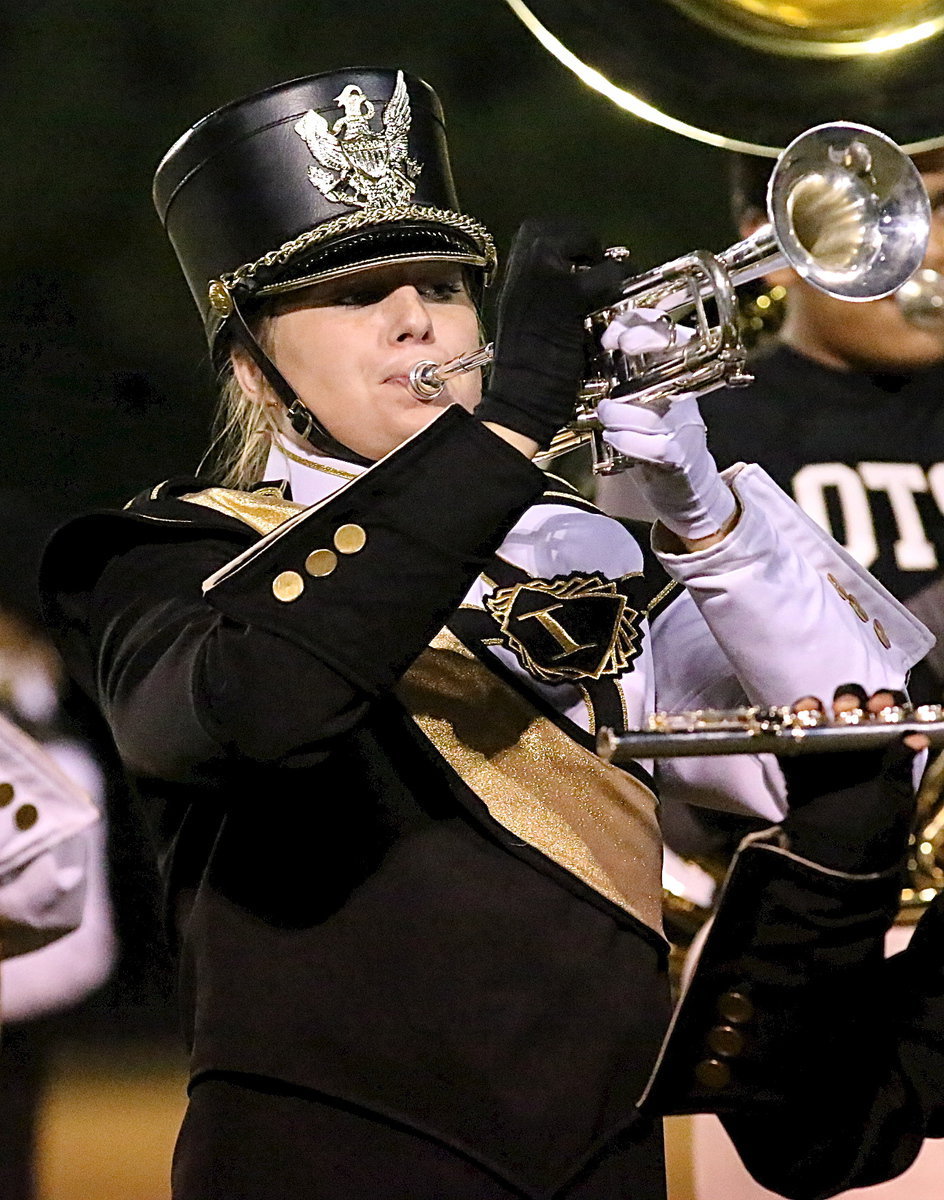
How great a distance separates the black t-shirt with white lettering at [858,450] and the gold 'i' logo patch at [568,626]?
3.32 ft

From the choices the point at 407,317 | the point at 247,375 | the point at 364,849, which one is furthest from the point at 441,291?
the point at 364,849

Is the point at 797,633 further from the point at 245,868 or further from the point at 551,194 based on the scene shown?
the point at 551,194

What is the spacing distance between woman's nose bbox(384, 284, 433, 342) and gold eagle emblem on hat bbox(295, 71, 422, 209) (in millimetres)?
104

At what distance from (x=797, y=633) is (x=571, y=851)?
0.33 meters

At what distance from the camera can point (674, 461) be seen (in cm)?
186

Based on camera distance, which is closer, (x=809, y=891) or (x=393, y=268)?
(x=809, y=891)

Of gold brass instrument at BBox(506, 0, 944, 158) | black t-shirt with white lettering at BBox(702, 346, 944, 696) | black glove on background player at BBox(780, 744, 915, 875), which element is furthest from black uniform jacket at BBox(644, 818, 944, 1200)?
gold brass instrument at BBox(506, 0, 944, 158)

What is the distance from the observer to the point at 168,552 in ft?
6.19

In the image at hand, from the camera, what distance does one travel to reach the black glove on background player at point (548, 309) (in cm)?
174

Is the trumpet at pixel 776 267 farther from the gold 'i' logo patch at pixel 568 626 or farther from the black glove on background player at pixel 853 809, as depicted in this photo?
the black glove on background player at pixel 853 809

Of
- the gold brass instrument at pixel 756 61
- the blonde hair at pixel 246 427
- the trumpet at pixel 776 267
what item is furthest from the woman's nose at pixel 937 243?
the blonde hair at pixel 246 427

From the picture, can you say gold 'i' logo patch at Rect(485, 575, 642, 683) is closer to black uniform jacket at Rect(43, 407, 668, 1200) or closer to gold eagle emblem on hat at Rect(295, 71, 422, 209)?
black uniform jacket at Rect(43, 407, 668, 1200)

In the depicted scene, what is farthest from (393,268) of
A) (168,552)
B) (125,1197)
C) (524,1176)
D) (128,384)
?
(125,1197)

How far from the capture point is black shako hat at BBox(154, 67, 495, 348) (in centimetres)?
210
